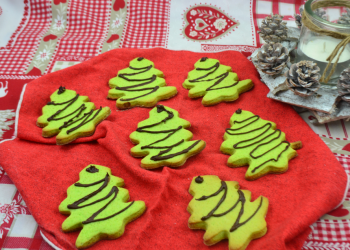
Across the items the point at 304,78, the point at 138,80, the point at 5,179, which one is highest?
the point at 304,78

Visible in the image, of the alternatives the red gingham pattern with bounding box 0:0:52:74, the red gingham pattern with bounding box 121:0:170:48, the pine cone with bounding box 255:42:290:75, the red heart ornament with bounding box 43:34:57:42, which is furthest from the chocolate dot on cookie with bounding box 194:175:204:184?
the red heart ornament with bounding box 43:34:57:42

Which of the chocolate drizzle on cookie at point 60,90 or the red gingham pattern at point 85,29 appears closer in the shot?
the chocolate drizzle on cookie at point 60,90

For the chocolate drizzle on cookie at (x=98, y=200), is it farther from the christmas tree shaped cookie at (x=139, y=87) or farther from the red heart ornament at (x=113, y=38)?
the red heart ornament at (x=113, y=38)

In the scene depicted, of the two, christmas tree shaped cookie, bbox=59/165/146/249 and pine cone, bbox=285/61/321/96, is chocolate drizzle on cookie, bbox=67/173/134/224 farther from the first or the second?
pine cone, bbox=285/61/321/96

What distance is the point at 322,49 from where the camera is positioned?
1.48m

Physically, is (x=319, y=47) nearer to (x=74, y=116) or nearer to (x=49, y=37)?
(x=74, y=116)

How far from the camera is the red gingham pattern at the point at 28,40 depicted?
6.48 ft

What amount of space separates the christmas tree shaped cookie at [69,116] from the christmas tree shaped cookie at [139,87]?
0.12 meters

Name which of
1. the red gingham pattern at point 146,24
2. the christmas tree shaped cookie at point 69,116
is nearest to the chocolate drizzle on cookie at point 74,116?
the christmas tree shaped cookie at point 69,116

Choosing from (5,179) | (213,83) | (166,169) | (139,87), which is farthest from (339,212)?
(5,179)

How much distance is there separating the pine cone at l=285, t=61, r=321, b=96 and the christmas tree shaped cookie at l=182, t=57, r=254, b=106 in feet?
0.88

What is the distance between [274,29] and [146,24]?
0.93 m

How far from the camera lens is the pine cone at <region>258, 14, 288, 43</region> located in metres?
1.65

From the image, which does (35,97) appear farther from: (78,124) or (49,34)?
(49,34)
